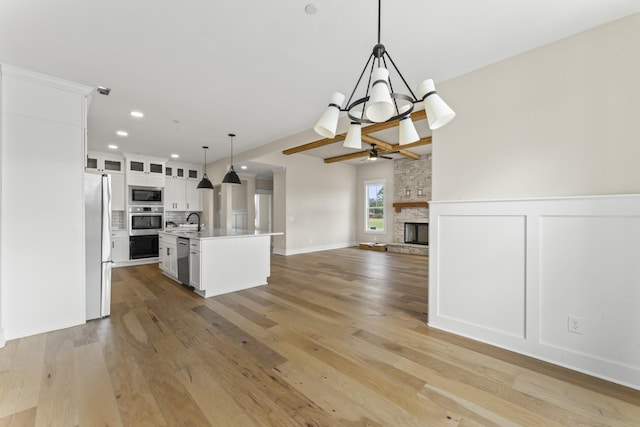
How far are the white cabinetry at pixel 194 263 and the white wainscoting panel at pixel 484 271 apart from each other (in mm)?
3199

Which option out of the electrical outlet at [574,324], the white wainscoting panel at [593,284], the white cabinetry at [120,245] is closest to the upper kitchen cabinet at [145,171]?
the white cabinetry at [120,245]

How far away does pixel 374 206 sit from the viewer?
9086 mm

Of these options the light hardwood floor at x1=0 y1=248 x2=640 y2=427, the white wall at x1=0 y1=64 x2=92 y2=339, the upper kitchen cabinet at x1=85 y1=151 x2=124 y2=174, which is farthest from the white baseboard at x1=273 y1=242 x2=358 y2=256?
the white wall at x1=0 y1=64 x2=92 y2=339

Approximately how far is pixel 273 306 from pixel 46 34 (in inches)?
133

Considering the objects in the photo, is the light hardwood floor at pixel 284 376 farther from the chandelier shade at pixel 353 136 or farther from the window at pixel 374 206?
the window at pixel 374 206

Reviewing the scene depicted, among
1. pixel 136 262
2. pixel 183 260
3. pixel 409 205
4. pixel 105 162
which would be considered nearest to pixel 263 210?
pixel 136 262

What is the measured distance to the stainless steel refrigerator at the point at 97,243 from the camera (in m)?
3.05

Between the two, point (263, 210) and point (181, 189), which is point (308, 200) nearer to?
point (263, 210)

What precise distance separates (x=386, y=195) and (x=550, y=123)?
21.3 ft

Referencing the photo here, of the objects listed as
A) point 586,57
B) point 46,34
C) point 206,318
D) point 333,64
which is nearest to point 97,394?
point 206,318

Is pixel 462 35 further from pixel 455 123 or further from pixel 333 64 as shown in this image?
pixel 333 64

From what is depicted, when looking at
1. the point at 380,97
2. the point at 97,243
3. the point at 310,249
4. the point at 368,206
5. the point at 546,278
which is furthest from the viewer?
the point at 368,206

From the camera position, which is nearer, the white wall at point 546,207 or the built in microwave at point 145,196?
the white wall at point 546,207

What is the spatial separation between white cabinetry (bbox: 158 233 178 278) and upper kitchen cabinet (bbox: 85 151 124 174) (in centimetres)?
244
